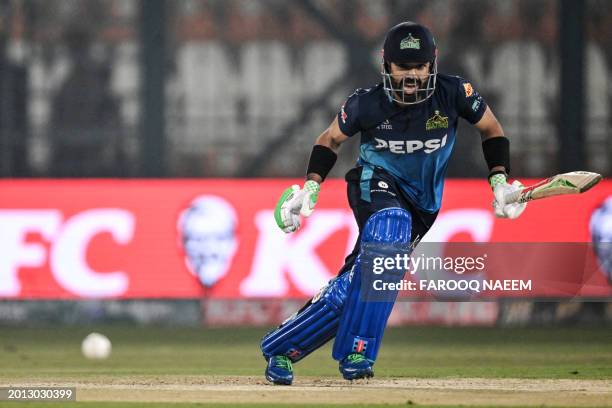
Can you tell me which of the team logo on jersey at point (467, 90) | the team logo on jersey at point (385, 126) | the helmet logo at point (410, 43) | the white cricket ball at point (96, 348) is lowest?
the white cricket ball at point (96, 348)

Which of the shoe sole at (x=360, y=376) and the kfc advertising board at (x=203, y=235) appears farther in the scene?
the kfc advertising board at (x=203, y=235)

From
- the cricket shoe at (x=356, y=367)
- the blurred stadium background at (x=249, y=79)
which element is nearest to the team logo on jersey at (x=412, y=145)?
the cricket shoe at (x=356, y=367)

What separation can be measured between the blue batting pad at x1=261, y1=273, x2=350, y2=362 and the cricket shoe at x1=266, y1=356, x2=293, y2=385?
42 mm

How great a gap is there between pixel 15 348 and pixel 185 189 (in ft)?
7.53

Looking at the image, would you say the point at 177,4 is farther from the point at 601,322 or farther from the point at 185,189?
the point at 601,322

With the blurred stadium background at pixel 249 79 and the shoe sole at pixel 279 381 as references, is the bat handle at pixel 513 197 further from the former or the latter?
the blurred stadium background at pixel 249 79

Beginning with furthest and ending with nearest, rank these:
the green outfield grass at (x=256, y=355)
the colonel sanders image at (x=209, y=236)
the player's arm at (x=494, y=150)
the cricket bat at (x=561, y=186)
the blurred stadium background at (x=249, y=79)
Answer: the blurred stadium background at (x=249, y=79) < the colonel sanders image at (x=209, y=236) < the green outfield grass at (x=256, y=355) < the player's arm at (x=494, y=150) < the cricket bat at (x=561, y=186)

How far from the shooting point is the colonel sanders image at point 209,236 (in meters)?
12.4

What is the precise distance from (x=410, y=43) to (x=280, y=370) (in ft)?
5.73

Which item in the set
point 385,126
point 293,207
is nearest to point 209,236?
point 293,207

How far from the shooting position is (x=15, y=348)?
36.0ft

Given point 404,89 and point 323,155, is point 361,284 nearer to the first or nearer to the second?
point 323,155

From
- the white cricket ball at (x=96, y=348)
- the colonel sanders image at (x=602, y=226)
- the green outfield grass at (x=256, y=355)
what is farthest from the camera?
the colonel sanders image at (x=602, y=226)

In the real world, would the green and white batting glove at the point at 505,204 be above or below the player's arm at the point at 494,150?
below
